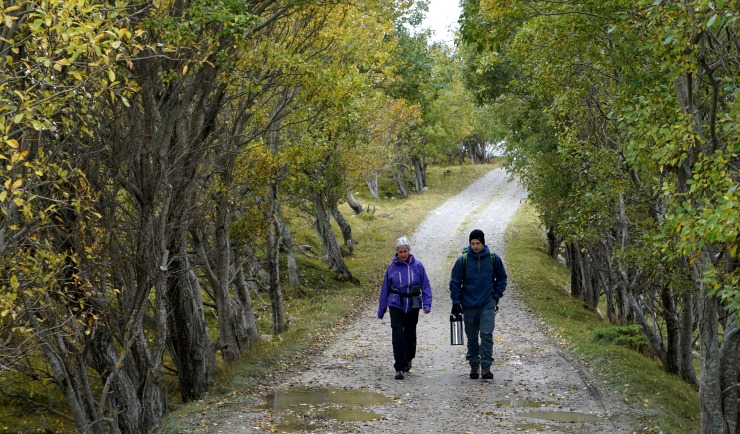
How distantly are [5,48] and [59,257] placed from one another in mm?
2574

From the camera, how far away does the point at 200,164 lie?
44.7 ft

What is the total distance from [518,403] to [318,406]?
8.84 ft

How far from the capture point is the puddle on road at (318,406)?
412 inches

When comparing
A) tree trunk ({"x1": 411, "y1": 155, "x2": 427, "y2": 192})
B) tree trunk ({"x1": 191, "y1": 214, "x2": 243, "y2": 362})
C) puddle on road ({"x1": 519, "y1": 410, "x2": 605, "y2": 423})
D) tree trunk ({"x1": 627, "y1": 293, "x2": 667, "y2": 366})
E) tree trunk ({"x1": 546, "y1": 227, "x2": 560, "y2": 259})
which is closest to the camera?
puddle on road ({"x1": 519, "y1": 410, "x2": 605, "y2": 423})

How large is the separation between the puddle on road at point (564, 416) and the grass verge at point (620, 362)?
582 millimetres

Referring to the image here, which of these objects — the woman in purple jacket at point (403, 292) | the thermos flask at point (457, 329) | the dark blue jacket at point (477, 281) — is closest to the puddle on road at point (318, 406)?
the woman in purple jacket at point (403, 292)

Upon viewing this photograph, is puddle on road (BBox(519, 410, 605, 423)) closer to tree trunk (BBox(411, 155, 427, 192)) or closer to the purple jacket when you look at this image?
the purple jacket

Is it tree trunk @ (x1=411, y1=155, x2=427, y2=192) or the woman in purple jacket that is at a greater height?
tree trunk @ (x1=411, y1=155, x2=427, y2=192)

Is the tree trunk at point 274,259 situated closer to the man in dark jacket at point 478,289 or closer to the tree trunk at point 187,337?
the tree trunk at point 187,337

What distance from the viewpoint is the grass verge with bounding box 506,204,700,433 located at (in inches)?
446

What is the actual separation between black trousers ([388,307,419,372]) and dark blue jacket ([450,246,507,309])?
764mm

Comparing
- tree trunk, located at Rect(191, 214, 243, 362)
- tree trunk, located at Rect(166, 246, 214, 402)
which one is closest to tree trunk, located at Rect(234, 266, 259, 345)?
tree trunk, located at Rect(191, 214, 243, 362)

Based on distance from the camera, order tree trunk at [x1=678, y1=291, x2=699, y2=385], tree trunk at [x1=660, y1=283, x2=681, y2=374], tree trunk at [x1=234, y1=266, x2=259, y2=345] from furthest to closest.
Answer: tree trunk at [x1=234, y1=266, x2=259, y2=345]
tree trunk at [x1=660, y1=283, x2=681, y2=374]
tree trunk at [x1=678, y1=291, x2=699, y2=385]

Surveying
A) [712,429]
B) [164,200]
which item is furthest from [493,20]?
[712,429]
